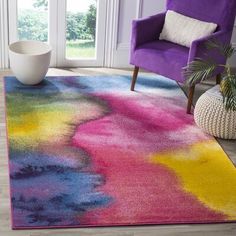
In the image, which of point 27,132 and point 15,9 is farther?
point 15,9

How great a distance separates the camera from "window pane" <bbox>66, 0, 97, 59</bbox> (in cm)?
450

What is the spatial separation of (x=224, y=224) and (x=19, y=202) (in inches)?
41.1

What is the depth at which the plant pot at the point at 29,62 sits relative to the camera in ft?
13.3

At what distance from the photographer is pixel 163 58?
12.8 ft

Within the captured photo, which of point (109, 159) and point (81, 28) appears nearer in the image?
point (109, 159)

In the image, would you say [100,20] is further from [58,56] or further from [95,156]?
[95,156]

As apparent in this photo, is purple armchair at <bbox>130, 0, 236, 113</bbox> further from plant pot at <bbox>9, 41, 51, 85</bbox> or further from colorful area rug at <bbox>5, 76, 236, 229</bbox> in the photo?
plant pot at <bbox>9, 41, 51, 85</bbox>

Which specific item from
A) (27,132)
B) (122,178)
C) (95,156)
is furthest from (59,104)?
(122,178)

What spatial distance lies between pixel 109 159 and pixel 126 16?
173cm

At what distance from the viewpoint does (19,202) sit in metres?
2.81

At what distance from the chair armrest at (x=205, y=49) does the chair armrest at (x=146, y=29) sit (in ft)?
1.65

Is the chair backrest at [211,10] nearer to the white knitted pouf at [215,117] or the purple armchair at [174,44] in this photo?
the purple armchair at [174,44]

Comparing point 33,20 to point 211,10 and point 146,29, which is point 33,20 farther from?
point 211,10

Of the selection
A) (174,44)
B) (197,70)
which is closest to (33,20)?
(174,44)
